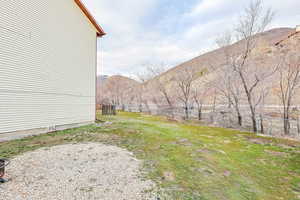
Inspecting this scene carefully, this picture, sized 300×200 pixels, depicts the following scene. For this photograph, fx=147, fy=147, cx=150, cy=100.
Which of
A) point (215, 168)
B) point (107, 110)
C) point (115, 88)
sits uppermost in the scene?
point (115, 88)

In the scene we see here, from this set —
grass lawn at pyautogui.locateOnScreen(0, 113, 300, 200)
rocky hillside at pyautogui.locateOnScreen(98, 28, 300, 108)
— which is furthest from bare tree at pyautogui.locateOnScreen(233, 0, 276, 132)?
grass lawn at pyautogui.locateOnScreen(0, 113, 300, 200)

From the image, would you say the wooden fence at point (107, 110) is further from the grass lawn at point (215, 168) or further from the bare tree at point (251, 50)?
the bare tree at point (251, 50)

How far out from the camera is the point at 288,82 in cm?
914

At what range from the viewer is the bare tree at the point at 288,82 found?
878 cm

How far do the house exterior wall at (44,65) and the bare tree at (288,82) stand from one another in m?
12.0

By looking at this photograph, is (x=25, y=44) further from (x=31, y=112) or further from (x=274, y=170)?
(x=274, y=170)

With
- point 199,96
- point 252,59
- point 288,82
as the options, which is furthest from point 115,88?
point 288,82

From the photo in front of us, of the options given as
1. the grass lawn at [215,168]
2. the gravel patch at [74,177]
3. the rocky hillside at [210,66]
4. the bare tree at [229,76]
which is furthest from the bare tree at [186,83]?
the gravel patch at [74,177]

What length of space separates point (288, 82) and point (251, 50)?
9.71ft

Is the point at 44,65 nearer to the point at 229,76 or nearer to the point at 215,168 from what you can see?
the point at 215,168

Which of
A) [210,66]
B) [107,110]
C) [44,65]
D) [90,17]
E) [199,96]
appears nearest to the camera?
[44,65]

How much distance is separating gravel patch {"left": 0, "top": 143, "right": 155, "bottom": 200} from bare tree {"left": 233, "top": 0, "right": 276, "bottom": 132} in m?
9.04

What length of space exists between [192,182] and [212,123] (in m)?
10.3

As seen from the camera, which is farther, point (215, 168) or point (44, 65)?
point (44, 65)
